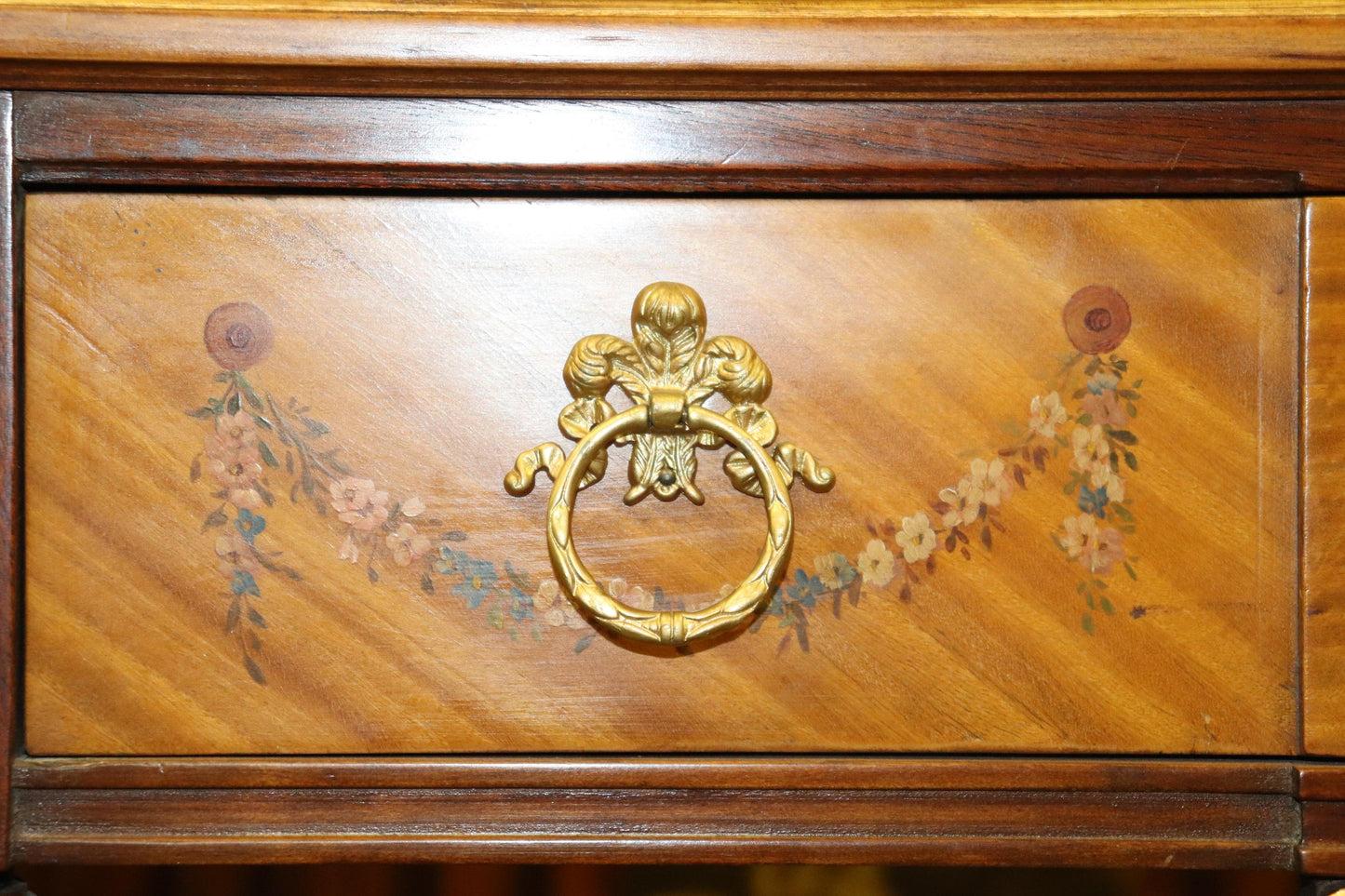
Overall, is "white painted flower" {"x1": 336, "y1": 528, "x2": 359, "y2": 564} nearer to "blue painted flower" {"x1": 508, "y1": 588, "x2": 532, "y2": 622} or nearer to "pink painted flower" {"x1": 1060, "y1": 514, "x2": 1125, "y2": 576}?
"blue painted flower" {"x1": 508, "y1": 588, "x2": 532, "y2": 622}

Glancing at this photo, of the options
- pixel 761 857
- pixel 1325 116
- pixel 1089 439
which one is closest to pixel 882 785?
pixel 761 857

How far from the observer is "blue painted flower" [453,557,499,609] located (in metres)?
0.37

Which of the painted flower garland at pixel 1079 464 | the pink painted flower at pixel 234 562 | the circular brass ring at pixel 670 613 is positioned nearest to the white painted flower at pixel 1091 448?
the painted flower garland at pixel 1079 464

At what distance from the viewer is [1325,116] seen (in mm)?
362

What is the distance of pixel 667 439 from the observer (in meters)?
0.37

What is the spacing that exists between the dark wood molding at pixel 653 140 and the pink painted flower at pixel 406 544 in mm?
135

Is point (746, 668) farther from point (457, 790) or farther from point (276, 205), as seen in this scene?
point (276, 205)

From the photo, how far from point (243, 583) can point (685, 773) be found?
186 mm

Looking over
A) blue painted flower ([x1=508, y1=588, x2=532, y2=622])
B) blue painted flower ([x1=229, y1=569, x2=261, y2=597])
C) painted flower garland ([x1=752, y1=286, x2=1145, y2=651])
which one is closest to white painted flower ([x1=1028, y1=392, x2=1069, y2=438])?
painted flower garland ([x1=752, y1=286, x2=1145, y2=651])

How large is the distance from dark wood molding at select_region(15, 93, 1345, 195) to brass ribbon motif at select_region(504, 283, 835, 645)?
60 mm

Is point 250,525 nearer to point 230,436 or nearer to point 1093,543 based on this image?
point 230,436

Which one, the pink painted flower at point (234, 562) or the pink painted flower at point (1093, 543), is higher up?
the pink painted flower at point (234, 562)

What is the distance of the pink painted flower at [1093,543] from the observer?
371mm

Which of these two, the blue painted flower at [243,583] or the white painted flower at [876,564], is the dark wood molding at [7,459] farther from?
the white painted flower at [876,564]
